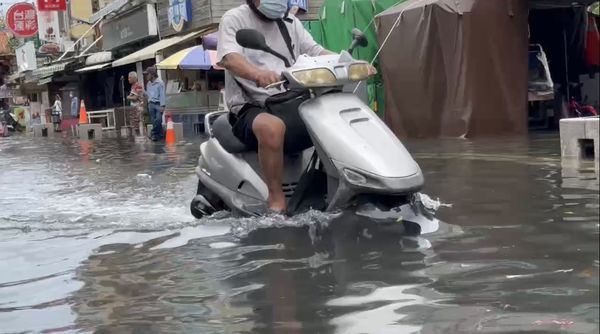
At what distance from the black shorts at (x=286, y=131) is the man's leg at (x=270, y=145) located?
0.25ft

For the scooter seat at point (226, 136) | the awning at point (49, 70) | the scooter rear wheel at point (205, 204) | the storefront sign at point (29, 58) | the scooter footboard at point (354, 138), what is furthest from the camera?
the storefront sign at point (29, 58)

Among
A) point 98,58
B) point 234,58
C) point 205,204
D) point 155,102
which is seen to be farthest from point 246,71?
point 98,58

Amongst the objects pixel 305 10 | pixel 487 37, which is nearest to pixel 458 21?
pixel 487 37

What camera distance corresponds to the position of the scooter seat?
514 cm

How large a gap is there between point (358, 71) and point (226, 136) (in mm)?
982

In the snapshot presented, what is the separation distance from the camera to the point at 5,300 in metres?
3.89

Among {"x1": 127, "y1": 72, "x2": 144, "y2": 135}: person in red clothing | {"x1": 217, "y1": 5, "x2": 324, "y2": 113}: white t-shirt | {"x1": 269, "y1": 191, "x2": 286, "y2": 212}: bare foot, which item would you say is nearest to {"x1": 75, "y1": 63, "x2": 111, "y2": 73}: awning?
{"x1": 127, "y1": 72, "x2": 144, "y2": 135}: person in red clothing

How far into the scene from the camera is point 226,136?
5199 millimetres

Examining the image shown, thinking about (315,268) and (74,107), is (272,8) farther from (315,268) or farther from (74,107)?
(74,107)

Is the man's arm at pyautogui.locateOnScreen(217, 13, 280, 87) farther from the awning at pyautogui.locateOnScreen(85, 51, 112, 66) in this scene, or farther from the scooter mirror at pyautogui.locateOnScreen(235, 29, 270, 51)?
the awning at pyautogui.locateOnScreen(85, 51, 112, 66)

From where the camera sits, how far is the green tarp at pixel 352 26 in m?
13.8

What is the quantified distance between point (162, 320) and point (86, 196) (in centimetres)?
462

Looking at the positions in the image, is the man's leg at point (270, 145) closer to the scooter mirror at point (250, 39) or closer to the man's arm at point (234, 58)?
the man's arm at point (234, 58)

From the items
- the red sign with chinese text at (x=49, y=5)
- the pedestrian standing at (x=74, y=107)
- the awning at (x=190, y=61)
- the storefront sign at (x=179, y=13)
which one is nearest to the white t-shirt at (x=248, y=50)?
the awning at (x=190, y=61)
